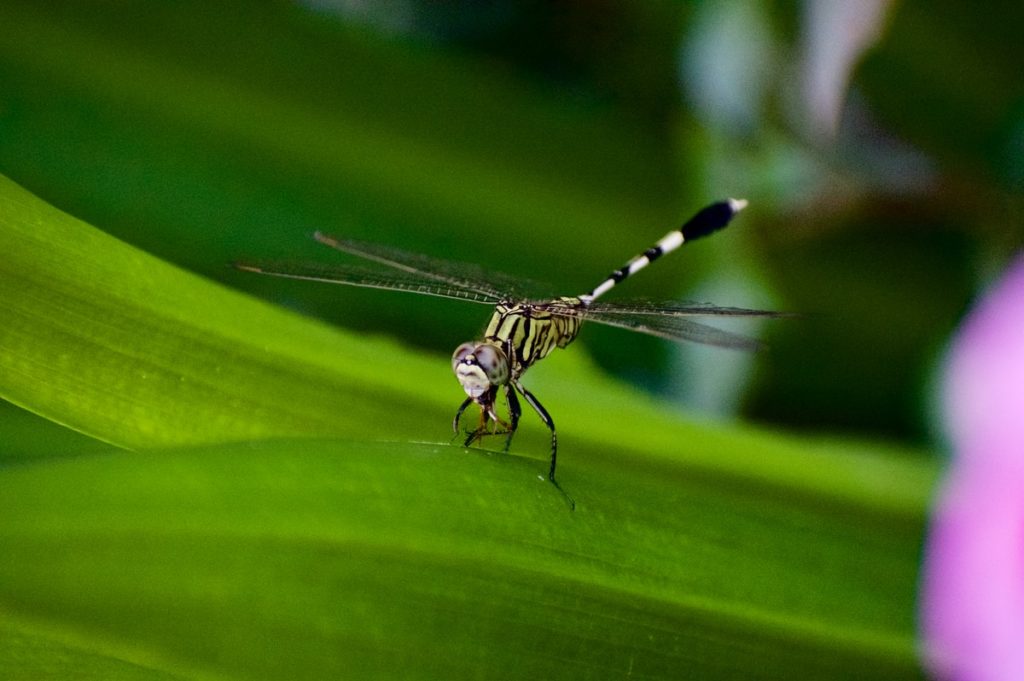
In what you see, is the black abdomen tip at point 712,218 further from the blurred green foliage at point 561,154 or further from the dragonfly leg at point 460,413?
the dragonfly leg at point 460,413

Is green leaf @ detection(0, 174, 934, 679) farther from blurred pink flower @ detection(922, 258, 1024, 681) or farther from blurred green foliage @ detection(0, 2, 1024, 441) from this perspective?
blurred green foliage @ detection(0, 2, 1024, 441)

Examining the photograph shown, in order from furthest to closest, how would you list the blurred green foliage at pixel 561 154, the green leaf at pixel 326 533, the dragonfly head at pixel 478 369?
the blurred green foliage at pixel 561 154, the dragonfly head at pixel 478 369, the green leaf at pixel 326 533

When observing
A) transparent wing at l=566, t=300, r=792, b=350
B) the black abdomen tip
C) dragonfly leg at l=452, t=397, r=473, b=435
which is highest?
the black abdomen tip

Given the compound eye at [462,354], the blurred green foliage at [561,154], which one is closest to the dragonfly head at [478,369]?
the compound eye at [462,354]

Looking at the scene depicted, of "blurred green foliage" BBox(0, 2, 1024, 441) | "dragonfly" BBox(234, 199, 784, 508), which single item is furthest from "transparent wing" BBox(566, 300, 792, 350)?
"blurred green foliage" BBox(0, 2, 1024, 441)

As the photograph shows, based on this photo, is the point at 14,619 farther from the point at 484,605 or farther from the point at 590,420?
the point at 590,420

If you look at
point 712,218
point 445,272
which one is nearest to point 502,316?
point 445,272

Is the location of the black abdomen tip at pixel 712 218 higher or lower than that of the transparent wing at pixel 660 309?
higher

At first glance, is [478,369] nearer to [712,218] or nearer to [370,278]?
[370,278]
